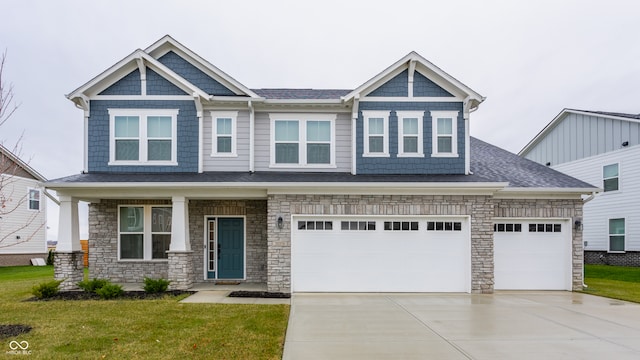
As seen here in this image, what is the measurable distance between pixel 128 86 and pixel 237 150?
3.94 m

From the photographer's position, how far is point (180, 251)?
37.7ft

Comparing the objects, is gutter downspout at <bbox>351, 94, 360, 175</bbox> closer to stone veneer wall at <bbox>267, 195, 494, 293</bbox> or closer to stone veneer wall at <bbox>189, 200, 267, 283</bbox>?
stone veneer wall at <bbox>267, 195, 494, 293</bbox>

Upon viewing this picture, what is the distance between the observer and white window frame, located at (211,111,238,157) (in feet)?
41.6

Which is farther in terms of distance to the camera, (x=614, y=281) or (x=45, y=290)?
(x=614, y=281)

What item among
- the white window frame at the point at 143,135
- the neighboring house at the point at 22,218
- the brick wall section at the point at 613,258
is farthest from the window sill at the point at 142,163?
the brick wall section at the point at 613,258

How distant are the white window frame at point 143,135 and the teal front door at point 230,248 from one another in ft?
8.44

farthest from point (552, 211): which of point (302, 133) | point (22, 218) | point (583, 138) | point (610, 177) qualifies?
point (22, 218)

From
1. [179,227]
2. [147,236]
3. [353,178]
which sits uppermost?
[353,178]

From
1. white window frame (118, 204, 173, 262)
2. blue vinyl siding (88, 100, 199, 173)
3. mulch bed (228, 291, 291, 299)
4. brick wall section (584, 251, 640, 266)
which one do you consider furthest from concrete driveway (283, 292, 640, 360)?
brick wall section (584, 251, 640, 266)

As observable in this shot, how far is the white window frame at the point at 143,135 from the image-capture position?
12.5m

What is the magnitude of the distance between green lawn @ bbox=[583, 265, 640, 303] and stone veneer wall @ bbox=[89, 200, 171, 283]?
1334 cm

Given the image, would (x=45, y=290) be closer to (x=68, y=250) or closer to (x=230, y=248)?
(x=68, y=250)

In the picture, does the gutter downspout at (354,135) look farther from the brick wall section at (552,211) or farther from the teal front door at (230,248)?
the brick wall section at (552,211)

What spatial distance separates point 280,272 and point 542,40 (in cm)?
1839
